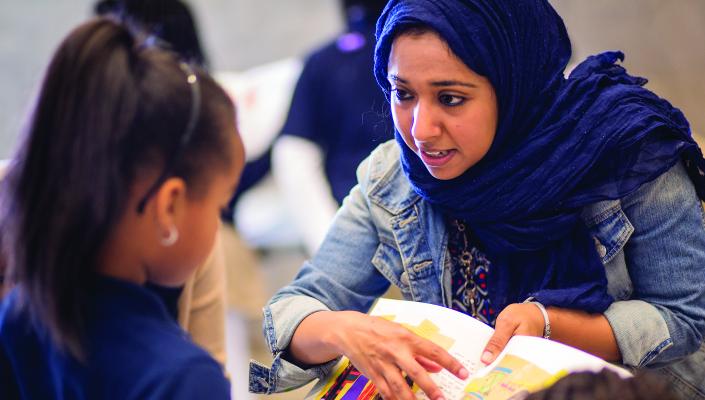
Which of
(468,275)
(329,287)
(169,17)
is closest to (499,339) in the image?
(468,275)

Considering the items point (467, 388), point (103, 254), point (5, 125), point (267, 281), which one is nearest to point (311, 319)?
point (467, 388)

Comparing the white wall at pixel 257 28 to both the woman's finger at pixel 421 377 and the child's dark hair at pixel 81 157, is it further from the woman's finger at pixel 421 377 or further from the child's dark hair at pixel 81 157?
the child's dark hair at pixel 81 157

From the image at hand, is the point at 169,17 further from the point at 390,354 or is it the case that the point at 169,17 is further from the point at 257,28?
the point at 390,354

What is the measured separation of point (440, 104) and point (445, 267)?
11.7 inches

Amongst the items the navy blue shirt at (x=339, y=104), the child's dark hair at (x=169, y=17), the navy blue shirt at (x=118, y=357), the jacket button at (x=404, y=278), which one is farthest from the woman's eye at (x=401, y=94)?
the child's dark hair at (x=169, y=17)

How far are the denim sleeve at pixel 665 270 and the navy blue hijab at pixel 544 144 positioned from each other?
4cm

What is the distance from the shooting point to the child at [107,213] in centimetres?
84

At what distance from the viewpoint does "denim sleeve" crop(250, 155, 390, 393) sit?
128 centimetres

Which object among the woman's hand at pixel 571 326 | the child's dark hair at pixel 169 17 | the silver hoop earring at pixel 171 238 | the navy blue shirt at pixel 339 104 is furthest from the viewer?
the child's dark hair at pixel 169 17

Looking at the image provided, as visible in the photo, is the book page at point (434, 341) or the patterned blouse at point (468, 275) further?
the patterned blouse at point (468, 275)

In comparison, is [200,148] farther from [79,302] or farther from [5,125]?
[5,125]

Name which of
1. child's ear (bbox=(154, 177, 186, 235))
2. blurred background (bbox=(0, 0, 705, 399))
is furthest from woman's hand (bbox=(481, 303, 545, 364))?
blurred background (bbox=(0, 0, 705, 399))

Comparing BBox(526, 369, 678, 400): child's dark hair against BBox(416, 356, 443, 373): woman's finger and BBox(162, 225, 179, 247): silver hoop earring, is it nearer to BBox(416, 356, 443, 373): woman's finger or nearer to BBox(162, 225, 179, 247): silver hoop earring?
BBox(416, 356, 443, 373): woman's finger

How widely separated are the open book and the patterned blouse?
163 millimetres
